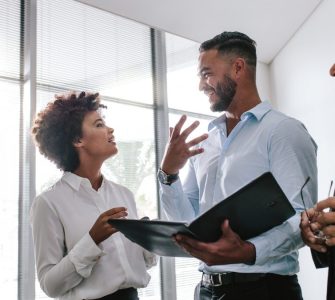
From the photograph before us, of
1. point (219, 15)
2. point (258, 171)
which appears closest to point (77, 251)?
point (258, 171)

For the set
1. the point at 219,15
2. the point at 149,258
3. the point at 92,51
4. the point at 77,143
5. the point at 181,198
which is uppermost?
the point at 219,15

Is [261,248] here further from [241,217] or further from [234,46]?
[234,46]

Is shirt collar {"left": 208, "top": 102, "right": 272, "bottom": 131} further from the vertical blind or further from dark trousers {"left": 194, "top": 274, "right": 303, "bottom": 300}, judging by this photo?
the vertical blind

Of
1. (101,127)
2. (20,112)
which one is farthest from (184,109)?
(101,127)

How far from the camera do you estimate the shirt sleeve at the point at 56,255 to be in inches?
63.8

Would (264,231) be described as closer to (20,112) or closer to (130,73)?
(20,112)

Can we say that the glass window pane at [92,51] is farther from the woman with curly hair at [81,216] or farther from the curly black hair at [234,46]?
the curly black hair at [234,46]

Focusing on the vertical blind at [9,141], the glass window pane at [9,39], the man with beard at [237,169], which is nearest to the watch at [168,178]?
the man with beard at [237,169]

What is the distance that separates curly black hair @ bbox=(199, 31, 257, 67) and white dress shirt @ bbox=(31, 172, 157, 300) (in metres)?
0.83

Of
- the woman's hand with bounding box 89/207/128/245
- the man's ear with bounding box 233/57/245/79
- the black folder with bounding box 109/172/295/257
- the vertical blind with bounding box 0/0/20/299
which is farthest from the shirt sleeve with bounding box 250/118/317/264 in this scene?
the vertical blind with bounding box 0/0/20/299

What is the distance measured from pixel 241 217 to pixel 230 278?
434 millimetres

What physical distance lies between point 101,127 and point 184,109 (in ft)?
8.12

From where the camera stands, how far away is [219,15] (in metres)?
4.20

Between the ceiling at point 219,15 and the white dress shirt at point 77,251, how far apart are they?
2.22 m
